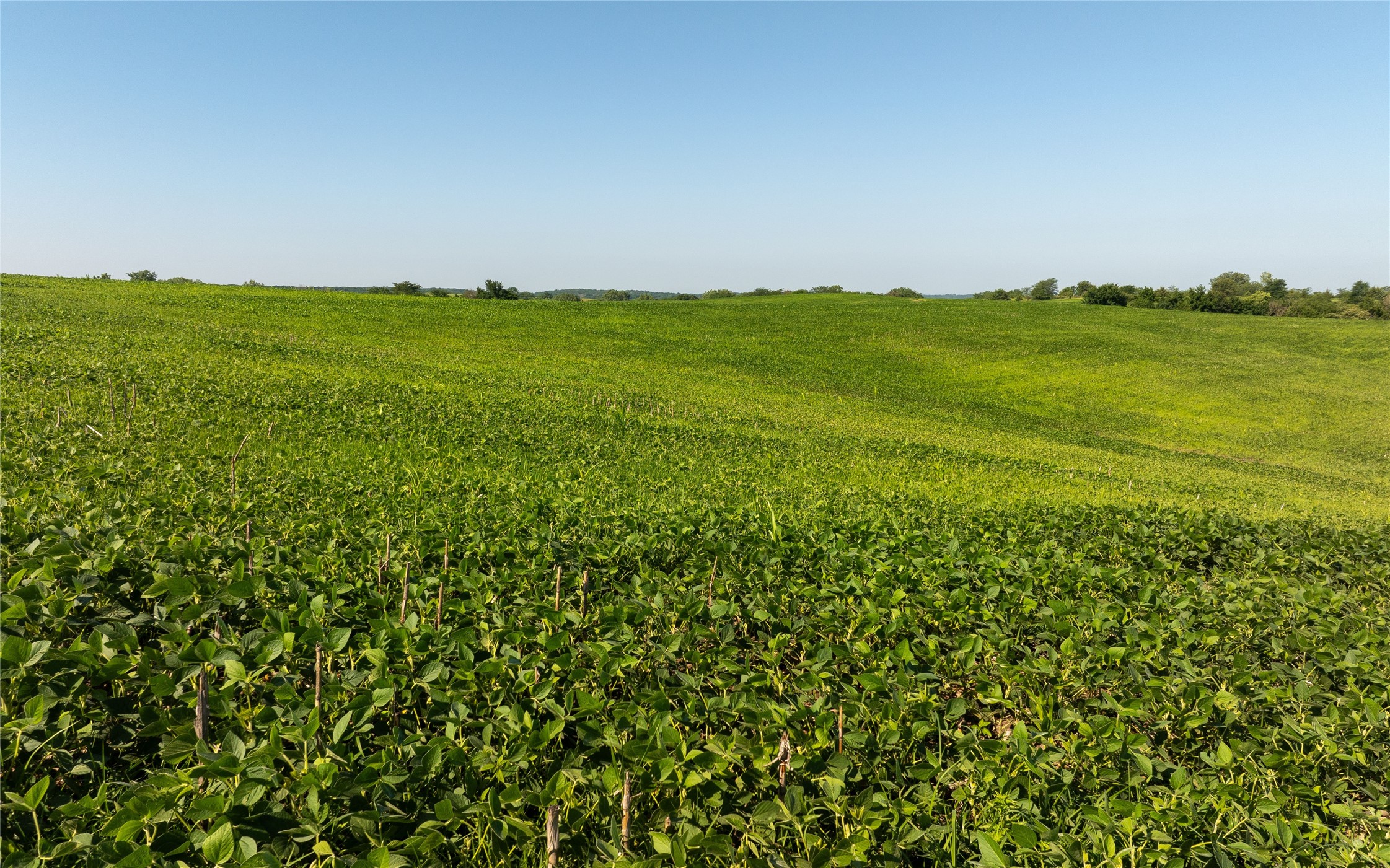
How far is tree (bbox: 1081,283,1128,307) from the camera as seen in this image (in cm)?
7075

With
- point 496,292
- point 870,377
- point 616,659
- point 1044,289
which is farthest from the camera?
point 1044,289

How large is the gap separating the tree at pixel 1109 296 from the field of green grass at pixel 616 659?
7070 centimetres

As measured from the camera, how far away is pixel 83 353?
1234cm

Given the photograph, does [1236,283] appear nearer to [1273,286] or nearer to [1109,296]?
[1273,286]

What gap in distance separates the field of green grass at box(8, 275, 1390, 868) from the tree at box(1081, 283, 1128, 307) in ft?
232

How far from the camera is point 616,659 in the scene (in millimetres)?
3572

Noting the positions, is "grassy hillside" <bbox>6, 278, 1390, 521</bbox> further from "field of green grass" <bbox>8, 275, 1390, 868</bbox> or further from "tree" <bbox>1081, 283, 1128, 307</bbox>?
"tree" <bbox>1081, 283, 1128, 307</bbox>

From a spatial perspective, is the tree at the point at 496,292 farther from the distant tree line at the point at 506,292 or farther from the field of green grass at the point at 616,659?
the field of green grass at the point at 616,659

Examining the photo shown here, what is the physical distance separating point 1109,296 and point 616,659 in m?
83.6

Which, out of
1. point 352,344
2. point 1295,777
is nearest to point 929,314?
point 352,344

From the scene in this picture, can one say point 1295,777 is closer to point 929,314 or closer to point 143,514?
point 143,514

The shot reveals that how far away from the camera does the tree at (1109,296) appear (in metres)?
70.8

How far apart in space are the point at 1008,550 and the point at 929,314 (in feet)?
176

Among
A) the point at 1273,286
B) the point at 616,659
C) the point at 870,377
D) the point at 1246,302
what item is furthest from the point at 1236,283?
the point at 616,659
